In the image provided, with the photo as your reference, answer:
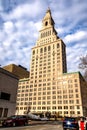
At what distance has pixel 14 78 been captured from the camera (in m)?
43.8

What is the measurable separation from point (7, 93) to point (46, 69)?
284 ft

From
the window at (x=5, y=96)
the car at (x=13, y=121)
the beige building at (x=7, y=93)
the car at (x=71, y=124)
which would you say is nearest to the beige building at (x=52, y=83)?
the beige building at (x=7, y=93)

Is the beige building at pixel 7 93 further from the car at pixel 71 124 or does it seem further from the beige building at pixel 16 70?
the beige building at pixel 16 70

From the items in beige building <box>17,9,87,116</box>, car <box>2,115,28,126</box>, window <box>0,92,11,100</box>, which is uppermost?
beige building <box>17,9,87,116</box>

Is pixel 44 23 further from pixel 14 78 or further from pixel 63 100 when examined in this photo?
pixel 14 78

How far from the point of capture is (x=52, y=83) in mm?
118125

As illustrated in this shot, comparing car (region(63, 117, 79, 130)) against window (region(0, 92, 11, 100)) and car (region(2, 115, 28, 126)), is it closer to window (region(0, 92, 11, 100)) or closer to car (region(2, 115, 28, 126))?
car (region(2, 115, 28, 126))

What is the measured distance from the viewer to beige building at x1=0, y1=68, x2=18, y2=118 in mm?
38159

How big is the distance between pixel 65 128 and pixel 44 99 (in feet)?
324

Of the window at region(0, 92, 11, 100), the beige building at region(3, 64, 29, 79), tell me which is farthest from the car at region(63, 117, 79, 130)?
the beige building at region(3, 64, 29, 79)

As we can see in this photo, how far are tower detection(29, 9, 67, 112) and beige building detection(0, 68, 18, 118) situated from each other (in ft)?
239

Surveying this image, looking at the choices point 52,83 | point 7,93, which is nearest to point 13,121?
point 7,93

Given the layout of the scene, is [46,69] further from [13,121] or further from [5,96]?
[13,121]

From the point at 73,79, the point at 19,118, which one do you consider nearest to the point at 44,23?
the point at 73,79
